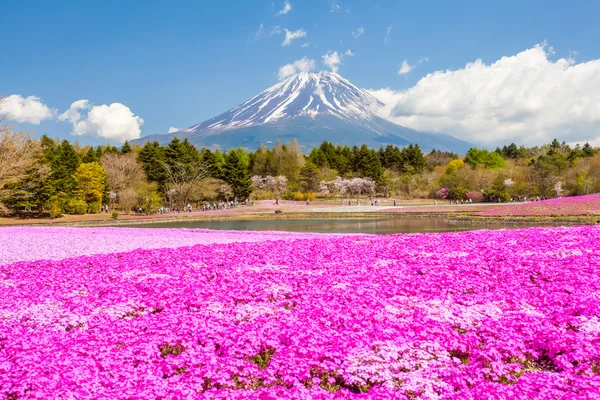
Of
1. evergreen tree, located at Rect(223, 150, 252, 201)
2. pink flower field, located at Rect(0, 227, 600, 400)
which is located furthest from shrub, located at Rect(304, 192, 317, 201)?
pink flower field, located at Rect(0, 227, 600, 400)

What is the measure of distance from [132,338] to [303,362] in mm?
2777

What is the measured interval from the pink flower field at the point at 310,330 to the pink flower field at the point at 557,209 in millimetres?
26610

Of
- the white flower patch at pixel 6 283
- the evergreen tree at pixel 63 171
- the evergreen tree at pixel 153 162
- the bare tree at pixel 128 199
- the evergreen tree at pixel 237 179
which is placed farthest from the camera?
the evergreen tree at pixel 153 162

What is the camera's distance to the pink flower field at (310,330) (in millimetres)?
5191

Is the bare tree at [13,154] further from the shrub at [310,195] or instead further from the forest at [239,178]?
the shrub at [310,195]

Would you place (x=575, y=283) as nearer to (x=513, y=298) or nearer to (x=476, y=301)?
(x=513, y=298)

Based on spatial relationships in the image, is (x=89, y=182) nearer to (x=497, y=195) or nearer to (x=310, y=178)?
(x=310, y=178)

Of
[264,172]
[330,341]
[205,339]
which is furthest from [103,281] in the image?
[264,172]

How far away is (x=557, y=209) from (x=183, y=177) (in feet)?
185

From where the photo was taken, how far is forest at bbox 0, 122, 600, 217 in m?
62.4

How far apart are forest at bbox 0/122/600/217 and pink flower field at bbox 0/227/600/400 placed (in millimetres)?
33134

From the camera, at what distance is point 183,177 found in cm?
7606

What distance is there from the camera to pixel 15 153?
36.1 meters

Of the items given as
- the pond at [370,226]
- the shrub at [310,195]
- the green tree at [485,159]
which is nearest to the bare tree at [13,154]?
the pond at [370,226]
